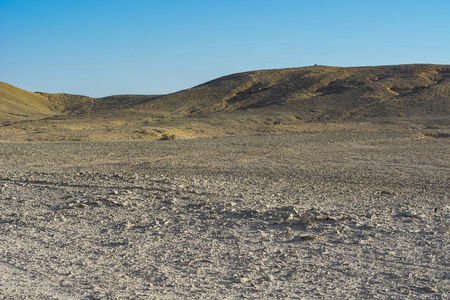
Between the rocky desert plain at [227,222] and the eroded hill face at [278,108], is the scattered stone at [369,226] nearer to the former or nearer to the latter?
the rocky desert plain at [227,222]

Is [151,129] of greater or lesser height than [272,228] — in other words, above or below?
above

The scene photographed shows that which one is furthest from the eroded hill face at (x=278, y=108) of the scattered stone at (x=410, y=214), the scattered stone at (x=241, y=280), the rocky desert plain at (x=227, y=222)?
the scattered stone at (x=241, y=280)

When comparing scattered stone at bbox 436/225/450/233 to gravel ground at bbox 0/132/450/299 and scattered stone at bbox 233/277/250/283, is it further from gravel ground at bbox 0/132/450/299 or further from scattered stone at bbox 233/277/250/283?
scattered stone at bbox 233/277/250/283

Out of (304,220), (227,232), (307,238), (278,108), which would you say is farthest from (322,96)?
(307,238)

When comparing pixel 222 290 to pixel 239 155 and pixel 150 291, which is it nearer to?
pixel 150 291

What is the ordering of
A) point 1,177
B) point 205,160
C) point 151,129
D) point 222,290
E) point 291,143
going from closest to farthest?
1. point 222,290
2. point 1,177
3. point 205,160
4. point 291,143
5. point 151,129

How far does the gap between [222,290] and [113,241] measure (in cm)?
Result: 220

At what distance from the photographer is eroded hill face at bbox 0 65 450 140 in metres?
30.8

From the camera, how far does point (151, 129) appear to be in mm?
28859

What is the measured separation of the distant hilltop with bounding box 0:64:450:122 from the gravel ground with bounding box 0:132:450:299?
86.4 ft

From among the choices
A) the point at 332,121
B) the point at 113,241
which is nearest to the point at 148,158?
the point at 113,241

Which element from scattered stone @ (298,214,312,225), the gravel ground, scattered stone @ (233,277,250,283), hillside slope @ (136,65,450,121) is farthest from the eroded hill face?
scattered stone @ (233,277,250,283)

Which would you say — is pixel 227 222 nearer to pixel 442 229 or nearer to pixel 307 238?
pixel 307 238

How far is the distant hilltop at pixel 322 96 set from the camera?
39.2 meters
